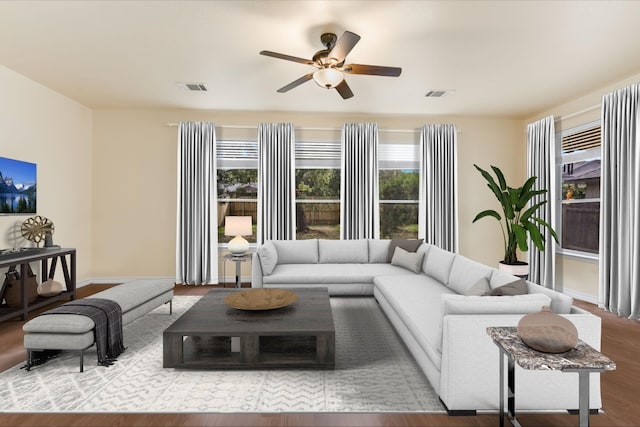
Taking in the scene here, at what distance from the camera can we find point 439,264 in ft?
13.5

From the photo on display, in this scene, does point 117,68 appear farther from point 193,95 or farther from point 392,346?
point 392,346

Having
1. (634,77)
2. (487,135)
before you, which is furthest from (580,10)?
(487,135)

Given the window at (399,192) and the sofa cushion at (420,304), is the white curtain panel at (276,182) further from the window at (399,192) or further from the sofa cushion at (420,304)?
the sofa cushion at (420,304)

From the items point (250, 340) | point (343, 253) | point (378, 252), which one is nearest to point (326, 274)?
point (343, 253)

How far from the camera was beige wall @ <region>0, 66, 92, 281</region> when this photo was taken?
4.23 metres

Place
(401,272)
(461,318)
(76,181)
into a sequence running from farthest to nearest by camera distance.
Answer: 1. (76,181)
2. (401,272)
3. (461,318)

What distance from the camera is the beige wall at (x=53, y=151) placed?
4234mm

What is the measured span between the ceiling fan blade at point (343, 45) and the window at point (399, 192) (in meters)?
3.36

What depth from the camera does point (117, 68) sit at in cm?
410

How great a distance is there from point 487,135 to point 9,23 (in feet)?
21.2

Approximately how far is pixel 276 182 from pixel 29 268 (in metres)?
3.41

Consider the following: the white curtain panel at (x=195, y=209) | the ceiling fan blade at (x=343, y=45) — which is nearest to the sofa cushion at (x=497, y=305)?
the ceiling fan blade at (x=343, y=45)

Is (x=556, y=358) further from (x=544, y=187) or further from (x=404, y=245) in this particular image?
(x=544, y=187)

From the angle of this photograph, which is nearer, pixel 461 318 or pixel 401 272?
pixel 461 318
